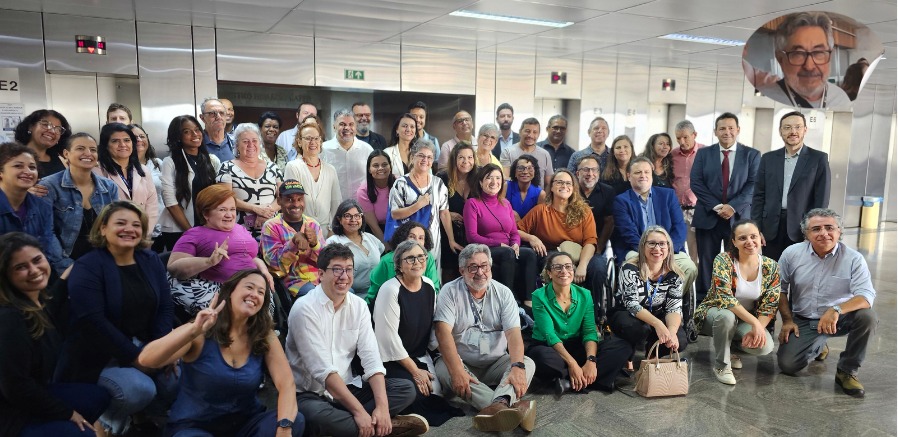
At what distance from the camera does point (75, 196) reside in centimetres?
364

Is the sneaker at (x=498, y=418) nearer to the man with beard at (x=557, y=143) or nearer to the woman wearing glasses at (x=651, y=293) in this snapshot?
the woman wearing glasses at (x=651, y=293)

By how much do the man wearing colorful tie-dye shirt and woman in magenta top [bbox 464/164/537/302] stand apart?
1335 mm

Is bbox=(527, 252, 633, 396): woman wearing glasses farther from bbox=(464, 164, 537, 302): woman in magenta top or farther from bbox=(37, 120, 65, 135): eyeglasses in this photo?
bbox=(37, 120, 65, 135): eyeglasses

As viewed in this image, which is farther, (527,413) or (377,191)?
(377,191)

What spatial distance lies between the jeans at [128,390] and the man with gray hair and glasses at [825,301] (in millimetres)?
4069

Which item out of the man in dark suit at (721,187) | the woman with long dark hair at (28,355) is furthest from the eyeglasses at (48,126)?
the man in dark suit at (721,187)

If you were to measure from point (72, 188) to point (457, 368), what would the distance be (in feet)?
8.37

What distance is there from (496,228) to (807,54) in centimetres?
278

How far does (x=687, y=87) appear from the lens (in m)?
11.0

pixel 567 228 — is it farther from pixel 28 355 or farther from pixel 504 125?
pixel 28 355

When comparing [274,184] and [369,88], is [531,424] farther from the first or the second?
[369,88]

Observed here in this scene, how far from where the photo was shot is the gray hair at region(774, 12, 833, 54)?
7.68ft

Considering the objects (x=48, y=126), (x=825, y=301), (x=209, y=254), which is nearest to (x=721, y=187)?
(x=825, y=301)

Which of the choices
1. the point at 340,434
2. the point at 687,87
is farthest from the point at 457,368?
the point at 687,87
